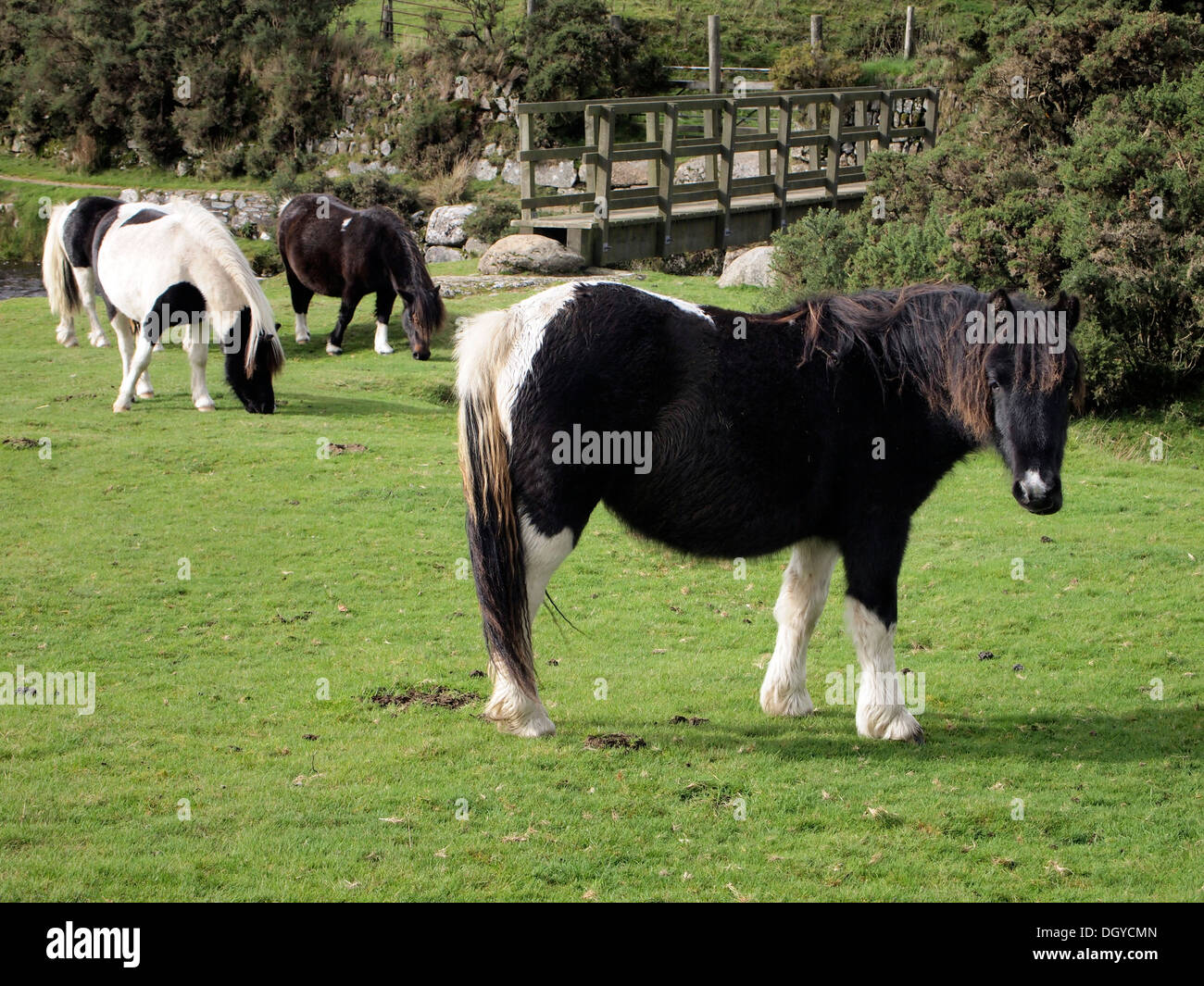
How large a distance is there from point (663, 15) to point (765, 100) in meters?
19.3

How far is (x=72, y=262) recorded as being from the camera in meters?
15.4

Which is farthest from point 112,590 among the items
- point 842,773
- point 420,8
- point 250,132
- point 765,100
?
point 420,8

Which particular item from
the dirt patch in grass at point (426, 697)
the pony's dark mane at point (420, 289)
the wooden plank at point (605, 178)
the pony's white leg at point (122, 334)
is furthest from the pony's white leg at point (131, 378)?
the wooden plank at point (605, 178)

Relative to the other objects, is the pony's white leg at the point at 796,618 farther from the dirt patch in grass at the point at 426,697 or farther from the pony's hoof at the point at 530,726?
the dirt patch in grass at the point at 426,697

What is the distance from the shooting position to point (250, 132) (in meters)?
38.6

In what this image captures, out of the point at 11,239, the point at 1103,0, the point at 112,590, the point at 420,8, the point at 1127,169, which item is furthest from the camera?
the point at 420,8

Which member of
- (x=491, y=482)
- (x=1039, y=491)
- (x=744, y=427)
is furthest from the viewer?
Answer: (x=744, y=427)

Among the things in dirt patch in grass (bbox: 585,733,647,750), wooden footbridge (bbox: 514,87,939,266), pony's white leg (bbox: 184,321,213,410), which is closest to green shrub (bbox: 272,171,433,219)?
wooden footbridge (bbox: 514,87,939,266)

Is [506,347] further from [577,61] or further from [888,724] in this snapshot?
[577,61]

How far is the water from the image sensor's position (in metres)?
24.5

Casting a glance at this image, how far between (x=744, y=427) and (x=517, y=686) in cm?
181

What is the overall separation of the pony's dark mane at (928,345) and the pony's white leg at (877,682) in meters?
1.13

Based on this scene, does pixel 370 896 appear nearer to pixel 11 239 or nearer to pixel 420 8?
pixel 11 239

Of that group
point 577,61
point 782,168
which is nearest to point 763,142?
point 782,168
